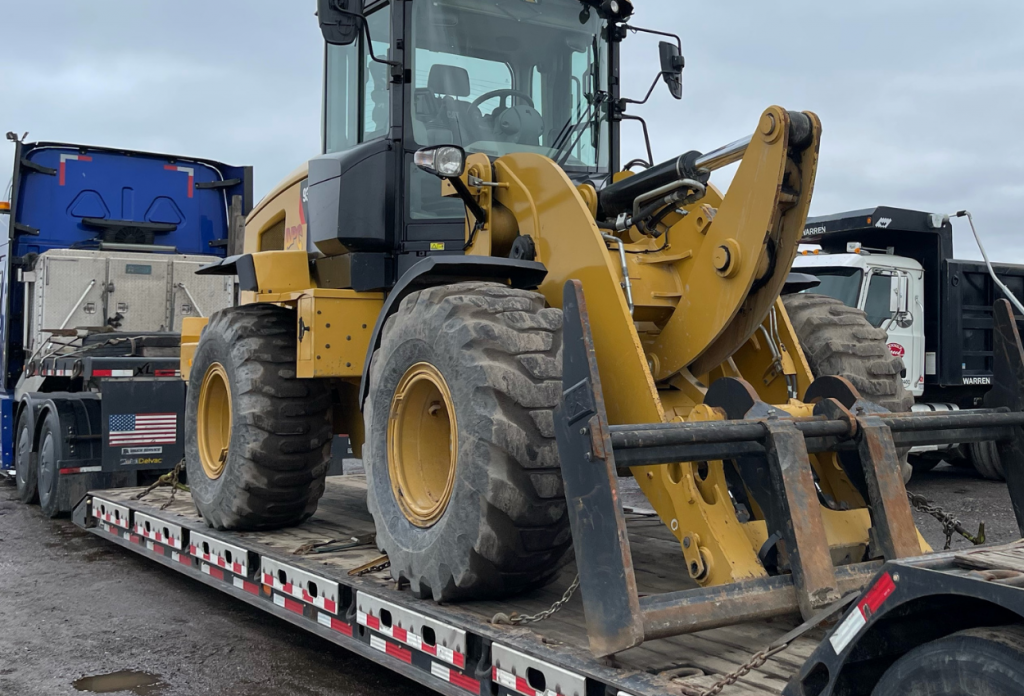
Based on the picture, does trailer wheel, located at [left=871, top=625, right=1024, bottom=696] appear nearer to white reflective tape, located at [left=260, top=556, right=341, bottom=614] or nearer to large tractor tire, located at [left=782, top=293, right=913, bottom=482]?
large tractor tire, located at [left=782, top=293, right=913, bottom=482]

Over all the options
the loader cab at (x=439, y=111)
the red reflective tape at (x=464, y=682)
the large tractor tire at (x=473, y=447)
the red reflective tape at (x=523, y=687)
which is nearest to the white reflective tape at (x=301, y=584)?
the large tractor tire at (x=473, y=447)

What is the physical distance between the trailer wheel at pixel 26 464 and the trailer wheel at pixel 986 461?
10514 millimetres

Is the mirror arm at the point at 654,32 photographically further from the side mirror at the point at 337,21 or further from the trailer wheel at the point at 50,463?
the trailer wheel at the point at 50,463

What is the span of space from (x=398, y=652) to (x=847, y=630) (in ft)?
7.07

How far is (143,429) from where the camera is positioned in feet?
29.7

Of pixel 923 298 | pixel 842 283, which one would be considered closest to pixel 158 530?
pixel 842 283

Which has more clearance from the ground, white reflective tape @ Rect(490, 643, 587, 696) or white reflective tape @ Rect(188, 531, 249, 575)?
white reflective tape @ Rect(490, 643, 587, 696)

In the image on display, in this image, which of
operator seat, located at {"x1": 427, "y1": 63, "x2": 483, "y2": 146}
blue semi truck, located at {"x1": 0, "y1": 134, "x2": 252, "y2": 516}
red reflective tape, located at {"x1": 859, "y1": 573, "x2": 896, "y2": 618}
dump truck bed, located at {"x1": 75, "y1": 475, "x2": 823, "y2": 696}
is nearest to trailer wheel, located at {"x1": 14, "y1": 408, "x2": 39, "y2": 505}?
blue semi truck, located at {"x1": 0, "y1": 134, "x2": 252, "y2": 516}

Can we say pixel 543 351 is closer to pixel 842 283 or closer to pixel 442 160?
pixel 442 160

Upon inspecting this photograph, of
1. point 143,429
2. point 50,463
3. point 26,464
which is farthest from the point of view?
point 26,464

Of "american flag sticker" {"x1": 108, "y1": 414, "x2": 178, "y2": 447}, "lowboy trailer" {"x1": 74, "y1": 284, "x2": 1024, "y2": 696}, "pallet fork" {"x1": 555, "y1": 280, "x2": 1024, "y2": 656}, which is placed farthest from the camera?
"american flag sticker" {"x1": 108, "y1": 414, "x2": 178, "y2": 447}

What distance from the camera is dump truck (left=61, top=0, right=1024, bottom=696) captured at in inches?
126

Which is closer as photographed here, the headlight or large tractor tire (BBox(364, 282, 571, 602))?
large tractor tire (BBox(364, 282, 571, 602))

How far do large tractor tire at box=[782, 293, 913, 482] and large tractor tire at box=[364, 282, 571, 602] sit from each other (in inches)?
69.4
